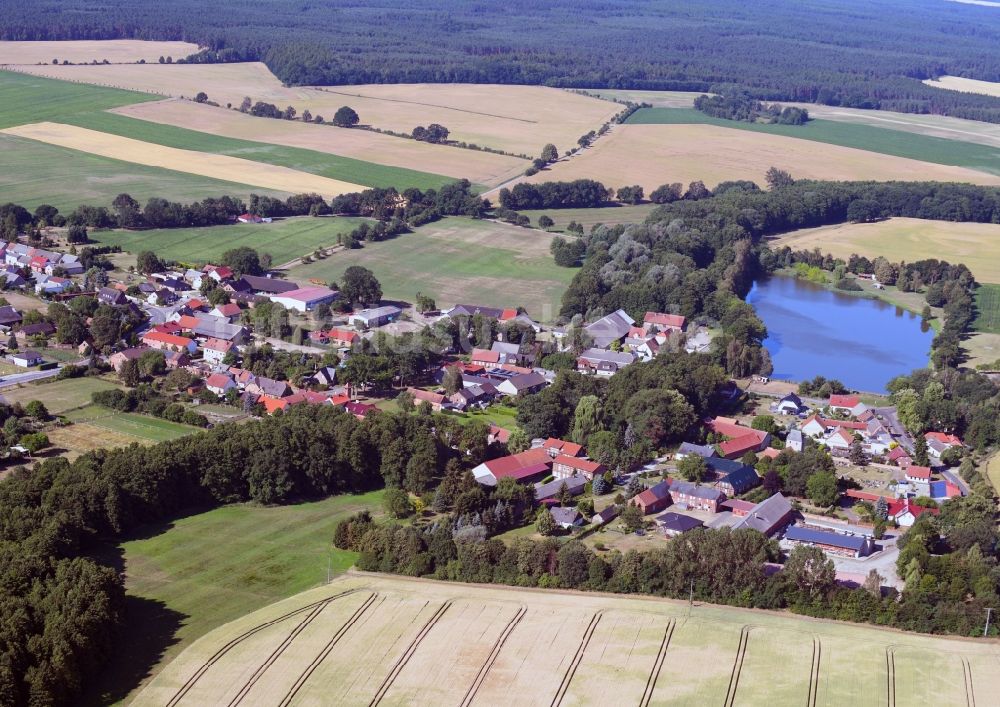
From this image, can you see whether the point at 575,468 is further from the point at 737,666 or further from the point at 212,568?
the point at 737,666

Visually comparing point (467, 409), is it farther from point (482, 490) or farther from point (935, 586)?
point (935, 586)

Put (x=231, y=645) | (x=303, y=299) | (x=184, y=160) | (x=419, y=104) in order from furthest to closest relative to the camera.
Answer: (x=419, y=104) → (x=184, y=160) → (x=303, y=299) → (x=231, y=645)

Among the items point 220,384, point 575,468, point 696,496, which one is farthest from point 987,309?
point 220,384

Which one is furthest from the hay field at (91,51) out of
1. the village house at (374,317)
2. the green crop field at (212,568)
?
the green crop field at (212,568)

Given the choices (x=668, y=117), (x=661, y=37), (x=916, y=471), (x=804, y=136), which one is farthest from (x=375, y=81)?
(x=916, y=471)

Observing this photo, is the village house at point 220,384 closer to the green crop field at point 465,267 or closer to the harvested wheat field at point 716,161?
the green crop field at point 465,267

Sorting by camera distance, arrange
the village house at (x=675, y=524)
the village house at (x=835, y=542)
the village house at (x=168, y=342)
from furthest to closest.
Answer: the village house at (x=168, y=342), the village house at (x=675, y=524), the village house at (x=835, y=542)
